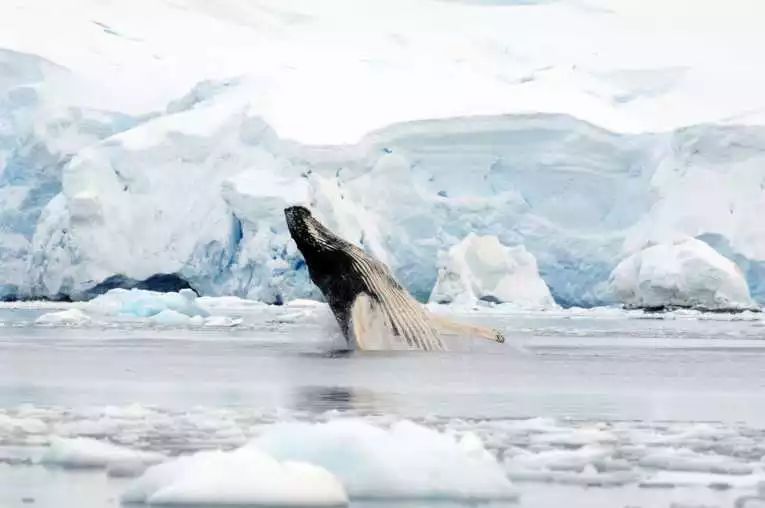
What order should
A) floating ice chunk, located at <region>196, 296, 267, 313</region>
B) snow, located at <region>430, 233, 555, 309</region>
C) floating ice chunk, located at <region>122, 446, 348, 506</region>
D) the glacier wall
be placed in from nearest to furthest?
1. floating ice chunk, located at <region>122, 446, 348, 506</region>
2. floating ice chunk, located at <region>196, 296, 267, 313</region>
3. snow, located at <region>430, 233, 555, 309</region>
4. the glacier wall

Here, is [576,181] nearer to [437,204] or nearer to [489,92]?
[437,204]

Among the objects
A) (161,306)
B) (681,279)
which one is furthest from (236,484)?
(681,279)

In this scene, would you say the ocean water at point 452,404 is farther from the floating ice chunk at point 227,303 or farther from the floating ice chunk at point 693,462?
the floating ice chunk at point 227,303

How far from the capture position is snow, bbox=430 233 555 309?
24.8 m

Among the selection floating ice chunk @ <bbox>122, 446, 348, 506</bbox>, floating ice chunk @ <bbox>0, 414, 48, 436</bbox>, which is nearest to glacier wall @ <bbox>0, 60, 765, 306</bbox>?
floating ice chunk @ <bbox>0, 414, 48, 436</bbox>

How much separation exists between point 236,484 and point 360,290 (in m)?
5.85

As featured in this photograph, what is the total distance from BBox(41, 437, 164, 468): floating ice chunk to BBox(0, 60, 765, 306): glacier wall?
20.7 meters

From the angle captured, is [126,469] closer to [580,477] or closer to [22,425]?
[22,425]

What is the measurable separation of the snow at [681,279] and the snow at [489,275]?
5.22 ft

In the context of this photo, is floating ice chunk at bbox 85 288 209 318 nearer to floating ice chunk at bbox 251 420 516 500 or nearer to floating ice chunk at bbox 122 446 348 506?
floating ice chunk at bbox 251 420 516 500

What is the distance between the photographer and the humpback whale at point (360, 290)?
938 cm

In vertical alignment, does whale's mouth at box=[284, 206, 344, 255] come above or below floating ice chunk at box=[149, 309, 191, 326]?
above

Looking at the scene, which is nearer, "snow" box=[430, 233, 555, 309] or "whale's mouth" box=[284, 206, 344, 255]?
"whale's mouth" box=[284, 206, 344, 255]

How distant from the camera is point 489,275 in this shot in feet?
83.8
